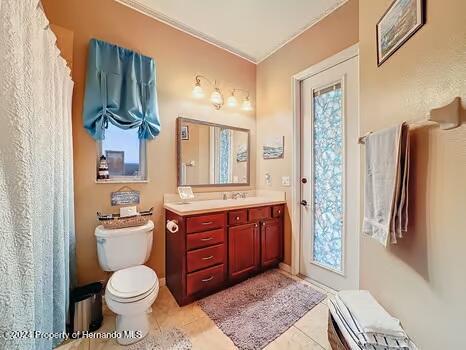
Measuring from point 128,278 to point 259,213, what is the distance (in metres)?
1.41

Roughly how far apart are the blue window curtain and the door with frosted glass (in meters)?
1.73

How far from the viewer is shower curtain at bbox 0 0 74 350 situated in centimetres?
69

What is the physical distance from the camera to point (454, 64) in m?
0.69

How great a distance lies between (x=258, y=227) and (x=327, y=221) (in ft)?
2.45

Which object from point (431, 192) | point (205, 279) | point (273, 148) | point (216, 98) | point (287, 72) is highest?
point (287, 72)

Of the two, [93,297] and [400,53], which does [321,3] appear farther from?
[93,297]

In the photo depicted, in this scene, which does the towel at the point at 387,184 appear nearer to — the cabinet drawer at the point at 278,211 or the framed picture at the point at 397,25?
the framed picture at the point at 397,25

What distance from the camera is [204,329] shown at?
5.26 feet

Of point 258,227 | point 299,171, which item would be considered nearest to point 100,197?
point 258,227

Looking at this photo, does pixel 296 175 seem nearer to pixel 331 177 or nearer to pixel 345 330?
pixel 331 177

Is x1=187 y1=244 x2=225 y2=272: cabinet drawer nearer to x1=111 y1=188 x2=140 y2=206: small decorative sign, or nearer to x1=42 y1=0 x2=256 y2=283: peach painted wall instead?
x1=42 y1=0 x2=256 y2=283: peach painted wall

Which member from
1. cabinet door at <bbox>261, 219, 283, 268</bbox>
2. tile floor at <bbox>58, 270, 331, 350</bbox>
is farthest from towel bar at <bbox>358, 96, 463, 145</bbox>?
cabinet door at <bbox>261, 219, 283, 268</bbox>

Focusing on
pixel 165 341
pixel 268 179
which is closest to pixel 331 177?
pixel 268 179

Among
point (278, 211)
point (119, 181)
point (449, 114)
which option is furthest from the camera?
point (278, 211)
